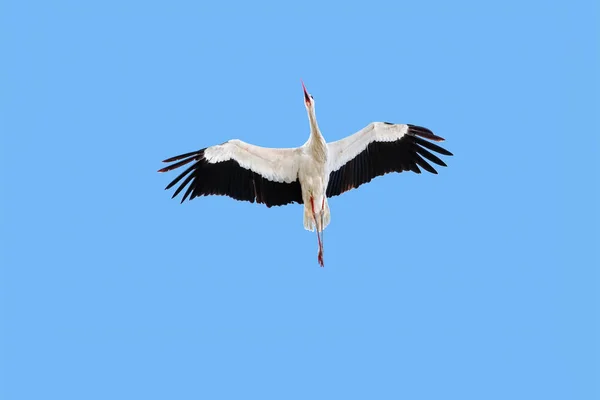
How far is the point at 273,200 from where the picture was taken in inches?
551

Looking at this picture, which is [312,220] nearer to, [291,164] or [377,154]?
[291,164]

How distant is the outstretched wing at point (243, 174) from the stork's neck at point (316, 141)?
0.32 metres

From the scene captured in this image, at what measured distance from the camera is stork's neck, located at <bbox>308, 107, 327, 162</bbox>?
44.2 feet

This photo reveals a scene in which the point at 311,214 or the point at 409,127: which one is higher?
the point at 409,127

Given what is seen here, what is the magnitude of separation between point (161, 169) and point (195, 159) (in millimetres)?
498

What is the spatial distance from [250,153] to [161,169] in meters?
1.25

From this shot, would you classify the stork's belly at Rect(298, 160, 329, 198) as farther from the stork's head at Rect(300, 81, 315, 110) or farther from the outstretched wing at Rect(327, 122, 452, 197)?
the stork's head at Rect(300, 81, 315, 110)

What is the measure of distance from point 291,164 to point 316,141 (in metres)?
0.55

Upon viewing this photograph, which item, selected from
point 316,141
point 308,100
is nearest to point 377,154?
point 316,141

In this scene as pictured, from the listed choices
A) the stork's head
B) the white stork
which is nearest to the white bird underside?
the white stork

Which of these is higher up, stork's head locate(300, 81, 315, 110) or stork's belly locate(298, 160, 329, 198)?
stork's head locate(300, 81, 315, 110)

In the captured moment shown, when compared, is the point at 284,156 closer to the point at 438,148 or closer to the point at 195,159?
the point at 195,159

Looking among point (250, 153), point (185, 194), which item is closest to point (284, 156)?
point (250, 153)

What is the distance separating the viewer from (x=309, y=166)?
13641 millimetres
